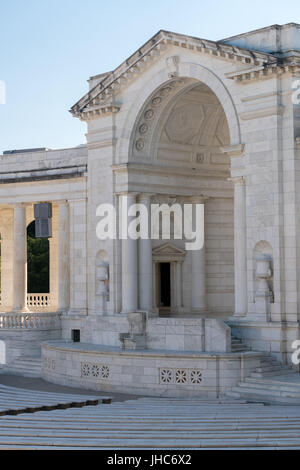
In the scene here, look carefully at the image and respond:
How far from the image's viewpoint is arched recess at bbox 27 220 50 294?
8206cm

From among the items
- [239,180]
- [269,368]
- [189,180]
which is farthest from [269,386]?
[189,180]

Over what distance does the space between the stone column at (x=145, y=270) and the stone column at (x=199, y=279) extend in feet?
11.1

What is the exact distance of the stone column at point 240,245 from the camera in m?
36.7

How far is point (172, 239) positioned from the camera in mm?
45438

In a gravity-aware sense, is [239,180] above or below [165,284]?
above

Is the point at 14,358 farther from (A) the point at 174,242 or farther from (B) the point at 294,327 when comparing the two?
(B) the point at 294,327

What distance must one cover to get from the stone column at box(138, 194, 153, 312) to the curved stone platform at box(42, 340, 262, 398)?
6.04m

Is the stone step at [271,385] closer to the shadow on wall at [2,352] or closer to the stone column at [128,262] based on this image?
the stone column at [128,262]

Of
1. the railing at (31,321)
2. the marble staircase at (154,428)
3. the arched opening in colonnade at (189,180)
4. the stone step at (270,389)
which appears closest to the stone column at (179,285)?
the arched opening in colonnade at (189,180)

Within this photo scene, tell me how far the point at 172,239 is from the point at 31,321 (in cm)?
886

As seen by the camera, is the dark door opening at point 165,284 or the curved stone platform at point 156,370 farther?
the dark door opening at point 165,284

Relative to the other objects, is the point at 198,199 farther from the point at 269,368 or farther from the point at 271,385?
the point at 271,385

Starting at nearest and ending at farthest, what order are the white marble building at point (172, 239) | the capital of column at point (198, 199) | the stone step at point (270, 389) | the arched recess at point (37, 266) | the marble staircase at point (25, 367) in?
the stone step at point (270, 389)
the white marble building at point (172, 239)
the marble staircase at point (25, 367)
the capital of column at point (198, 199)
the arched recess at point (37, 266)

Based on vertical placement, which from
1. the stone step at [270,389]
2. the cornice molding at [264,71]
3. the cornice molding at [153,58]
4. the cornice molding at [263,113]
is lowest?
the stone step at [270,389]
